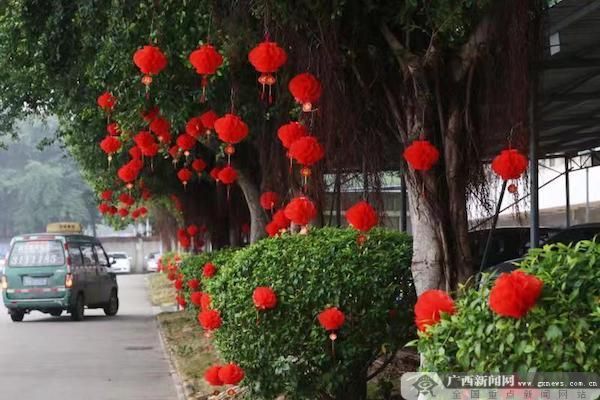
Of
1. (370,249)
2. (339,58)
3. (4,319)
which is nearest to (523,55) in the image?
(339,58)

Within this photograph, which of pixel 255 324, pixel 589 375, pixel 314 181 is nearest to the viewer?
pixel 589 375

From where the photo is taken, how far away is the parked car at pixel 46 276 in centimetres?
2191

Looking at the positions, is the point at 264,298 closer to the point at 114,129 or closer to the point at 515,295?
the point at 515,295

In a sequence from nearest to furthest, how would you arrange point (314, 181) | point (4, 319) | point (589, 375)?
point (589, 375)
point (314, 181)
point (4, 319)

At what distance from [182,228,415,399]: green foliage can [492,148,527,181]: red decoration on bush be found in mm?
1518

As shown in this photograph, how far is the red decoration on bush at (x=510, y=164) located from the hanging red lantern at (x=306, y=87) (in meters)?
1.63

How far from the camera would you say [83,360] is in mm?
14547

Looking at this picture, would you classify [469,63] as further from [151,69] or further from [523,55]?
[151,69]

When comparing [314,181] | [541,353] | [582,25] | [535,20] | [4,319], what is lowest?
[4,319]

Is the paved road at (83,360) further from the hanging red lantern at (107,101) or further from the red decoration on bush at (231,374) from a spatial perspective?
the hanging red lantern at (107,101)

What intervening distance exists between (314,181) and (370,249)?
3.29 ft

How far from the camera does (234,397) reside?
10203 millimetres

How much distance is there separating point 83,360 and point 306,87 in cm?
867

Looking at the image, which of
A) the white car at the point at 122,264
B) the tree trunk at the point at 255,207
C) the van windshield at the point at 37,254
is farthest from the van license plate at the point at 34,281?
the white car at the point at 122,264
